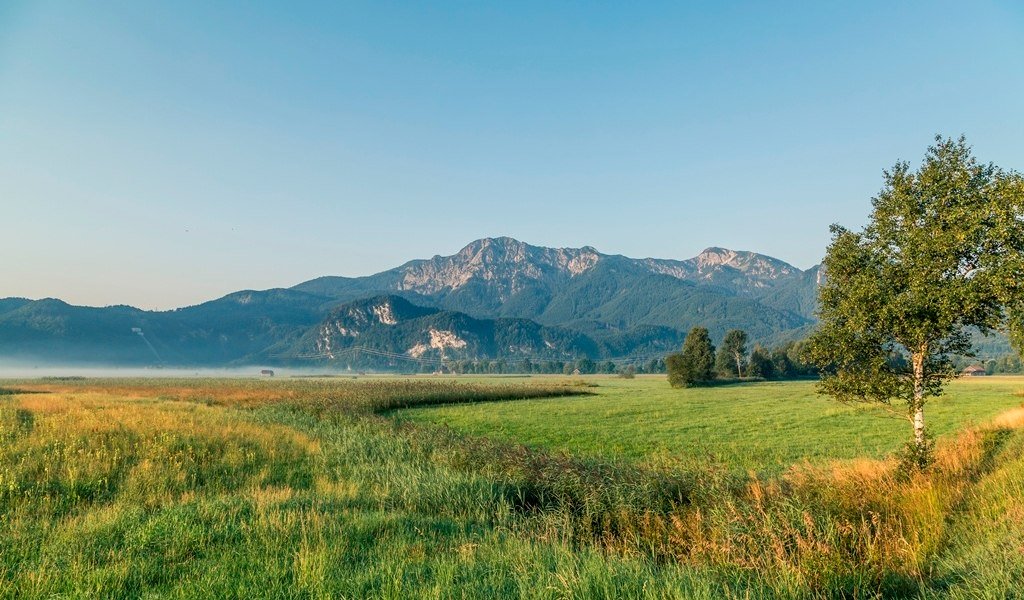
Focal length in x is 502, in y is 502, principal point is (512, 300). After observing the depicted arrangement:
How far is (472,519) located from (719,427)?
28.9 m

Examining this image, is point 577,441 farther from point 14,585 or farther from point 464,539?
point 14,585

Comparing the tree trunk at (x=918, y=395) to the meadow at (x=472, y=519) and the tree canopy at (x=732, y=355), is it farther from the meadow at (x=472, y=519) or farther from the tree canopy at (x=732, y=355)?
the tree canopy at (x=732, y=355)

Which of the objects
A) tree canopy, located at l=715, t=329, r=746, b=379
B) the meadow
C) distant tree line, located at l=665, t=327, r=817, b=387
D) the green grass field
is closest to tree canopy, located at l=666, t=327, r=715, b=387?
distant tree line, located at l=665, t=327, r=817, b=387

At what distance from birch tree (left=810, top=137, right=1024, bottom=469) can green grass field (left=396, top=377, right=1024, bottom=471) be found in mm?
5244

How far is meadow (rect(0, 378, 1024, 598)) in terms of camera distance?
7.94 m

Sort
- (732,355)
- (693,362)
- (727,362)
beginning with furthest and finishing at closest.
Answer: (732,355)
(727,362)
(693,362)

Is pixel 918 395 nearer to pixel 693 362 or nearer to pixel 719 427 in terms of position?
pixel 719 427

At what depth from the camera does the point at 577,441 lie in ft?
103

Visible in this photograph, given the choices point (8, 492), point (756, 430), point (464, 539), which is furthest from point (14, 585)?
point (756, 430)

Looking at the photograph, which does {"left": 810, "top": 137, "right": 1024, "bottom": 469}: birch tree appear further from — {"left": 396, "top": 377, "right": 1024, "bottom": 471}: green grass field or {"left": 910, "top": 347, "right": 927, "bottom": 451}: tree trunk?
{"left": 396, "top": 377, "right": 1024, "bottom": 471}: green grass field

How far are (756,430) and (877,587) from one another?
28240mm

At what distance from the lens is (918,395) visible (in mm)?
18016

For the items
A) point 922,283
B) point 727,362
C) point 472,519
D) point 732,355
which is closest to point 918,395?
point 922,283

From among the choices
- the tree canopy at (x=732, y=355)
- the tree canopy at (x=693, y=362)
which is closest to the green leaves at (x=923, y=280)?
the tree canopy at (x=693, y=362)
